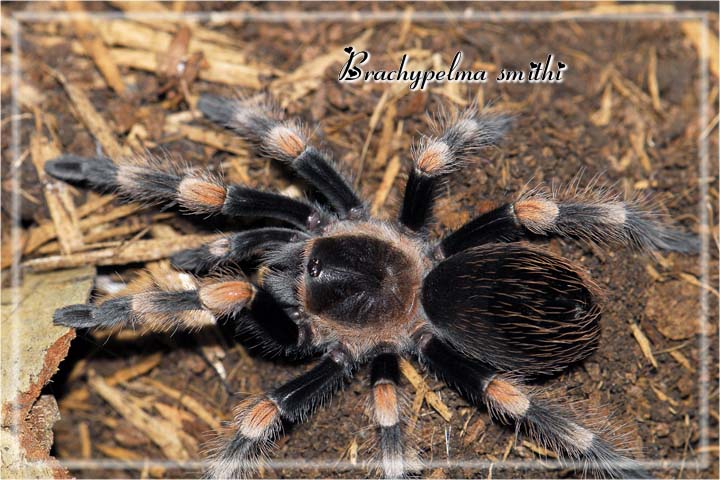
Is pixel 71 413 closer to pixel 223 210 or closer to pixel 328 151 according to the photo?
pixel 223 210

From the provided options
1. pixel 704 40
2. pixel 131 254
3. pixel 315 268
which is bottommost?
pixel 131 254

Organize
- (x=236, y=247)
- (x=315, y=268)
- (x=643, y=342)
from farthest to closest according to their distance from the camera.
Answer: (x=643, y=342) → (x=236, y=247) → (x=315, y=268)

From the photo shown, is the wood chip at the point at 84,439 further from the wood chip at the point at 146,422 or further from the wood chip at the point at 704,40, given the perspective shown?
the wood chip at the point at 704,40

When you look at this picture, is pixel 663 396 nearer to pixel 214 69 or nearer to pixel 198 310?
pixel 198 310

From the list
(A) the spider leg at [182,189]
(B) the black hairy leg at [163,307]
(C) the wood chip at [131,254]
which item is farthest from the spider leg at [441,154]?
(C) the wood chip at [131,254]

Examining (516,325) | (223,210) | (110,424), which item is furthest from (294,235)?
(110,424)

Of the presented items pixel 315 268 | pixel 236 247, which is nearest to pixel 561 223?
pixel 315 268

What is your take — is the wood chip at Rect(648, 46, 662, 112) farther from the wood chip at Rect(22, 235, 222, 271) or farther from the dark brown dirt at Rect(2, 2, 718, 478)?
the wood chip at Rect(22, 235, 222, 271)
